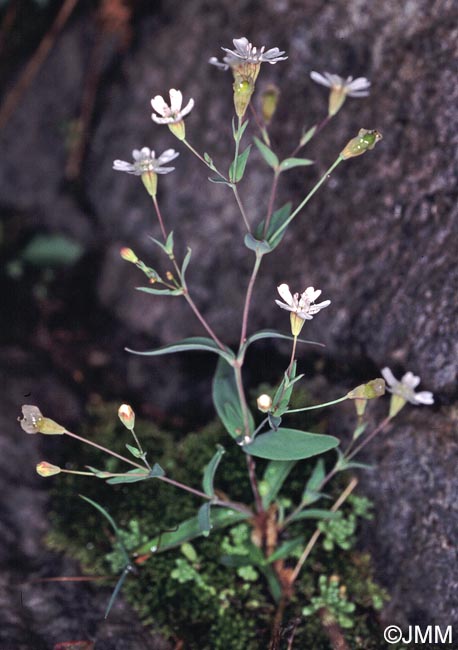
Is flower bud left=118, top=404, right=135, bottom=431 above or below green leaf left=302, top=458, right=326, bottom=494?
above

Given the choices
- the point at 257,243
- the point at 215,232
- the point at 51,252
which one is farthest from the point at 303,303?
the point at 51,252

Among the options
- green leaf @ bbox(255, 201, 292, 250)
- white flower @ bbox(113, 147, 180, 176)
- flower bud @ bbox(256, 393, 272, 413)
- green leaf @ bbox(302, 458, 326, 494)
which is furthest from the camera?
green leaf @ bbox(302, 458, 326, 494)

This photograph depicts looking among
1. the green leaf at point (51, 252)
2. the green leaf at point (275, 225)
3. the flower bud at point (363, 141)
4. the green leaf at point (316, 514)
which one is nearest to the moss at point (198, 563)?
the green leaf at point (316, 514)

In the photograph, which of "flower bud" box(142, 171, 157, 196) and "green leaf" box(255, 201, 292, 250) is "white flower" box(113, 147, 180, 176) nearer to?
"flower bud" box(142, 171, 157, 196)

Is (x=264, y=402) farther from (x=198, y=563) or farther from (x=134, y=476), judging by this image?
(x=198, y=563)

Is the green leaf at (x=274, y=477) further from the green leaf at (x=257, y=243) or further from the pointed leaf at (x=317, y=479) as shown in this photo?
the green leaf at (x=257, y=243)

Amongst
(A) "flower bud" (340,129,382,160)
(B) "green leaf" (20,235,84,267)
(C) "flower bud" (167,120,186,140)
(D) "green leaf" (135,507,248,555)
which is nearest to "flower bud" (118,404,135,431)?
(D) "green leaf" (135,507,248,555)
